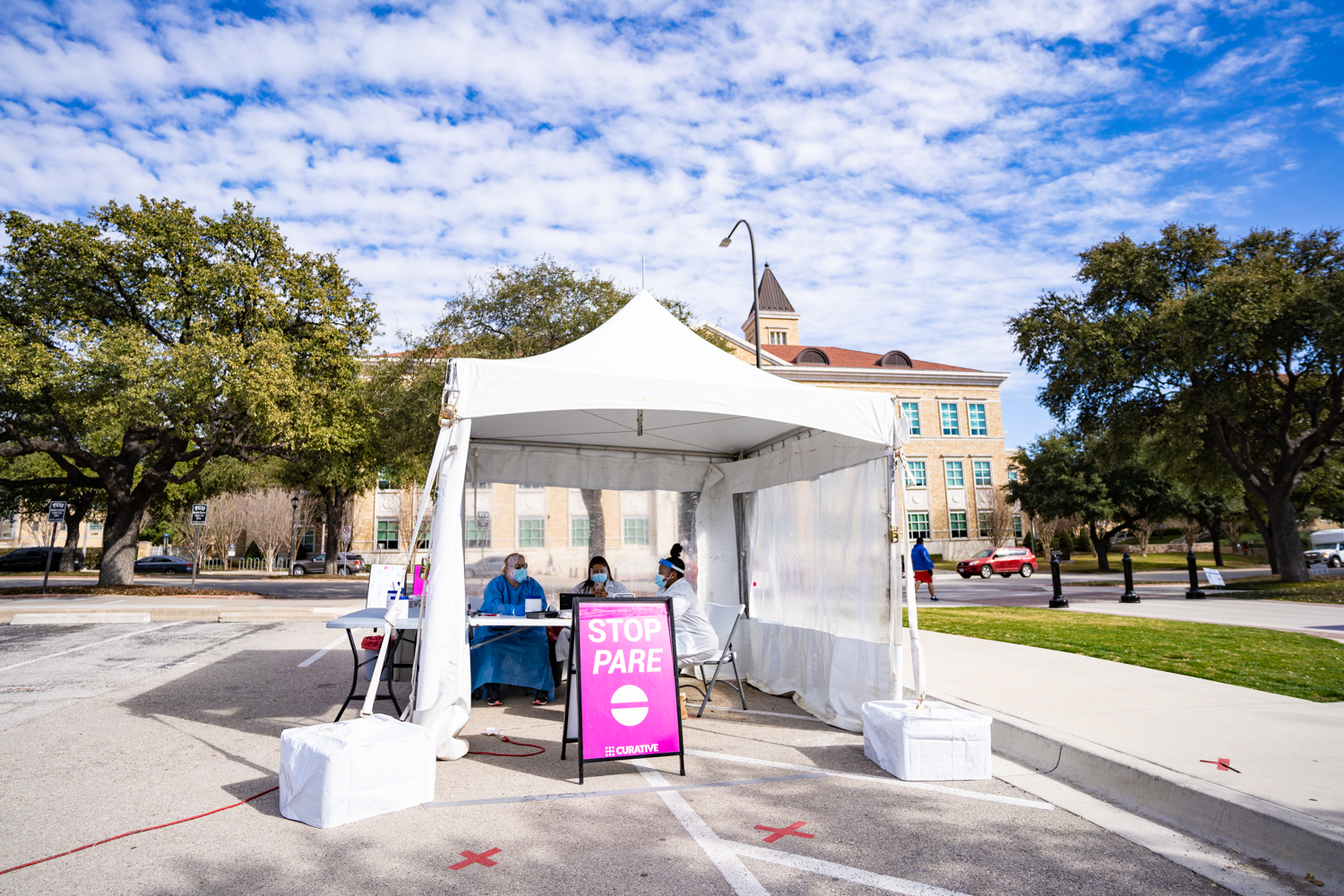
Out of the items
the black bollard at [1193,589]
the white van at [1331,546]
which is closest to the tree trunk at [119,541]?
the black bollard at [1193,589]

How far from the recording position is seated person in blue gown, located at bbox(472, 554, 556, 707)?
768 centimetres

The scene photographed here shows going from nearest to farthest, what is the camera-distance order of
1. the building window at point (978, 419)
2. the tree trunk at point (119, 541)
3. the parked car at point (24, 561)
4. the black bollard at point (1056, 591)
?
the black bollard at point (1056, 591), the tree trunk at point (119, 541), the parked car at point (24, 561), the building window at point (978, 419)

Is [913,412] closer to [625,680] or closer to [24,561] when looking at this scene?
[24,561]

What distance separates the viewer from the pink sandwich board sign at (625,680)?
5.23 meters

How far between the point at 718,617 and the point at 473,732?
2773 millimetres

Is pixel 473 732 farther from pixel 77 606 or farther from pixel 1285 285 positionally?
pixel 1285 285

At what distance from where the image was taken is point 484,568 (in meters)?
9.41

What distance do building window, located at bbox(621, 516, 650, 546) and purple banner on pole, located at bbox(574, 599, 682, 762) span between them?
4418 mm

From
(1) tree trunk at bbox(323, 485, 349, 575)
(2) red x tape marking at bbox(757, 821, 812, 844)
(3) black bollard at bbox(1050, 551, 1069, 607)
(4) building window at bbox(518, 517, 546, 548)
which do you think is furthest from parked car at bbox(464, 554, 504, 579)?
(1) tree trunk at bbox(323, 485, 349, 575)

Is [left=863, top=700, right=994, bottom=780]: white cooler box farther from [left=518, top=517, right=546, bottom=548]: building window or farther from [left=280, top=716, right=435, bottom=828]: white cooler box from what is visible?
[left=518, top=517, right=546, bottom=548]: building window

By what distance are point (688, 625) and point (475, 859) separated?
3.69 metres

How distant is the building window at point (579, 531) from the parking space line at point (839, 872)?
6192 millimetres

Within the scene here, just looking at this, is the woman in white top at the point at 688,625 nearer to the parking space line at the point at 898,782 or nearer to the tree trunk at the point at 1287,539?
the parking space line at the point at 898,782

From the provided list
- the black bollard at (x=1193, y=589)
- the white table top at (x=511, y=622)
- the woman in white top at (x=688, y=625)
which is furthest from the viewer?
the black bollard at (x=1193, y=589)
